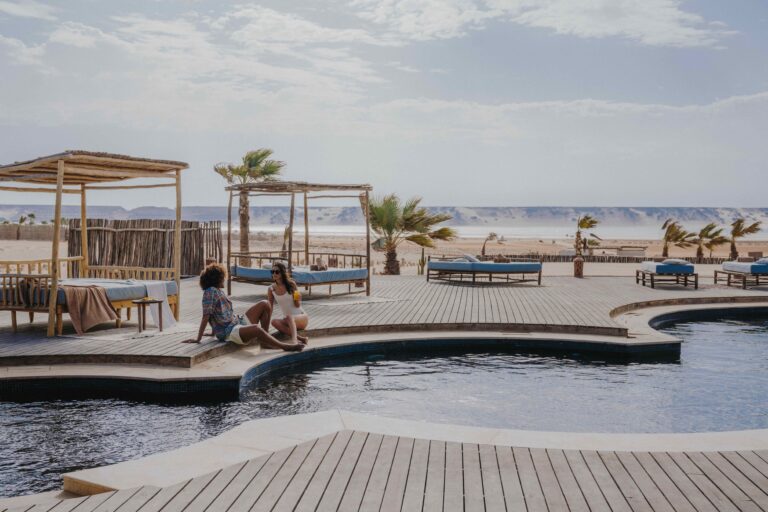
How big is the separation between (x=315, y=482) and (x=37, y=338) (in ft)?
18.7

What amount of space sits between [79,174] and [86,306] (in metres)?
2.56

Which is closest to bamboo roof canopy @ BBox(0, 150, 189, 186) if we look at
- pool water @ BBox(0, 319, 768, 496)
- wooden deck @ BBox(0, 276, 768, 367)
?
wooden deck @ BBox(0, 276, 768, 367)

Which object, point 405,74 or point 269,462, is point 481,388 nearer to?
point 269,462

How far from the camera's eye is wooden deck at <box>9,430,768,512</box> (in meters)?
3.61

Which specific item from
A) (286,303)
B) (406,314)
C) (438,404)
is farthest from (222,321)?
(406,314)

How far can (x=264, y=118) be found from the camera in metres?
35.1

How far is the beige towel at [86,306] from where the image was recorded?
858 centimetres

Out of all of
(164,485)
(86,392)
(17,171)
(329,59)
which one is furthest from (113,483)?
(329,59)

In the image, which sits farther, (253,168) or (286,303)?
(253,168)

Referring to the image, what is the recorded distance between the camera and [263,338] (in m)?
8.09

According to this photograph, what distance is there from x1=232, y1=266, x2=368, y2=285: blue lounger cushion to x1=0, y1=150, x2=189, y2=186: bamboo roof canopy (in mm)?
3348

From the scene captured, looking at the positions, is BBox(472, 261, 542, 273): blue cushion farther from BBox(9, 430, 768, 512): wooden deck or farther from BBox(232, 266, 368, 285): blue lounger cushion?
BBox(9, 430, 768, 512): wooden deck

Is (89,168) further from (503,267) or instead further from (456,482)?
(503,267)

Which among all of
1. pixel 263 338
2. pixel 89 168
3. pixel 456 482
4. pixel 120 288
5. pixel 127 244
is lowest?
pixel 456 482
